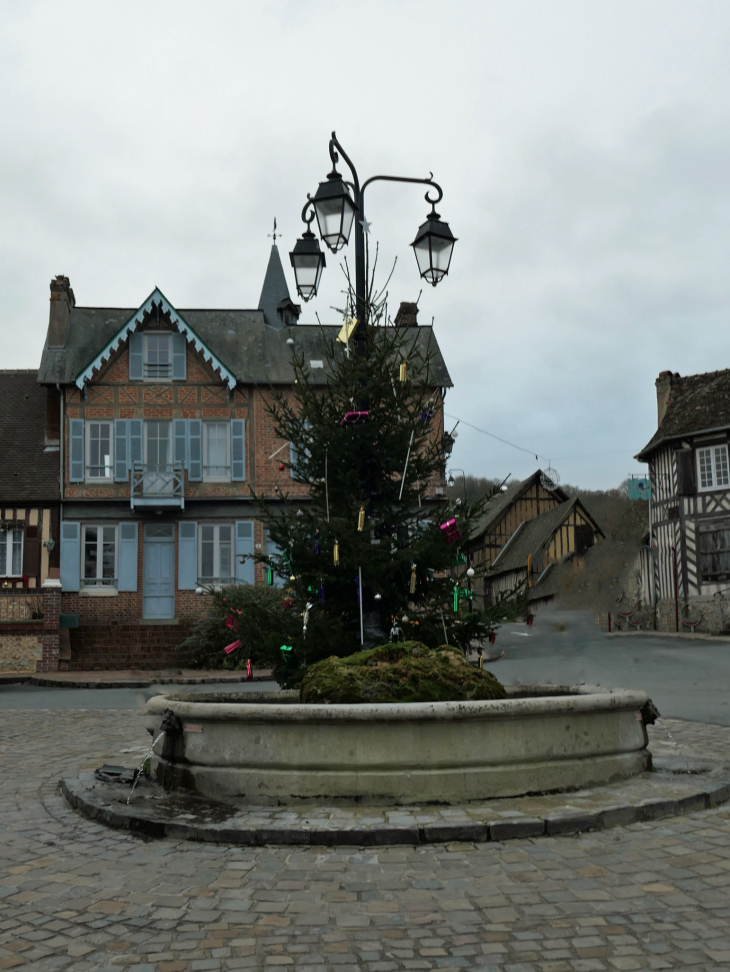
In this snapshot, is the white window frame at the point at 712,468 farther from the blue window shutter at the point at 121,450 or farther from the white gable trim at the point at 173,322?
the blue window shutter at the point at 121,450

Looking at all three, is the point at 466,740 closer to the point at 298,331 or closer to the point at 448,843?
the point at 448,843

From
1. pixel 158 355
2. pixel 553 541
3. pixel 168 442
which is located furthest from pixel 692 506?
pixel 158 355

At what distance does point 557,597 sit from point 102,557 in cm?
1712

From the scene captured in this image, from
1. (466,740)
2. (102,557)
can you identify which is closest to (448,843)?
(466,740)

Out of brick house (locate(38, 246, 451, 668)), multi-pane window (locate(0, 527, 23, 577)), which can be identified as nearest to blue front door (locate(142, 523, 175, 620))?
brick house (locate(38, 246, 451, 668))

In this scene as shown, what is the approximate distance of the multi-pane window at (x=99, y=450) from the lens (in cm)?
2548

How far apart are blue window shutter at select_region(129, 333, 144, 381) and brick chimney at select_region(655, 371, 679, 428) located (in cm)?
1805

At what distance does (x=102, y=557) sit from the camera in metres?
25.3

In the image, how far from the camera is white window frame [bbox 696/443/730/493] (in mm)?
29359

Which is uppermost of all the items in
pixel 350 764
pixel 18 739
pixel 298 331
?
pixel 298 331

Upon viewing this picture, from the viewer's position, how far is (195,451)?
25.8 meters

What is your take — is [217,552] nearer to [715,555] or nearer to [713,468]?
[715,555]

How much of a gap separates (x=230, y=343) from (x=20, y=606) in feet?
32.1

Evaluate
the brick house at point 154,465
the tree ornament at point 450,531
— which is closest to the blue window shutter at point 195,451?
the brick house at point 154,465
